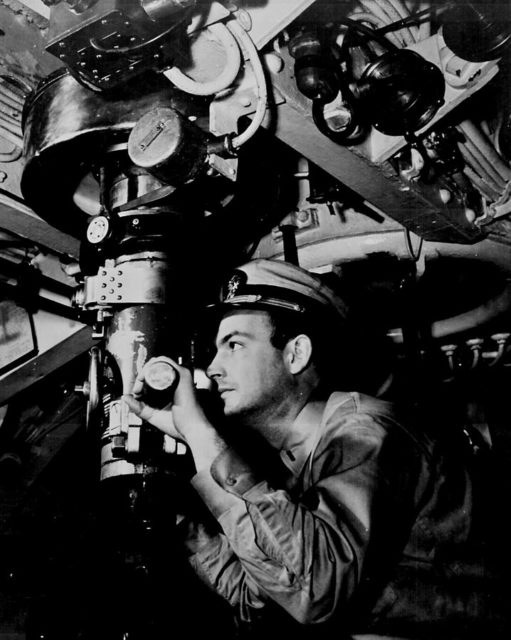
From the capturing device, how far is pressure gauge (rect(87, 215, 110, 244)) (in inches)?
94.3

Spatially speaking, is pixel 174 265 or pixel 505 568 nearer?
pixel 505 568

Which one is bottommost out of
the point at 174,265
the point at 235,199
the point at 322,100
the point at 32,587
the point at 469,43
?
the point at 32,587

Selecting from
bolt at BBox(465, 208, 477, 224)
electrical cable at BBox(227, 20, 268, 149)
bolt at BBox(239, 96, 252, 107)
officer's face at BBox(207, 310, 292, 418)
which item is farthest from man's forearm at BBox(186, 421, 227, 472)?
bolt at BBox(465, 208, 477, 224)

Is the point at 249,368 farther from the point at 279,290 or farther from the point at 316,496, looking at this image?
the point at 316,496

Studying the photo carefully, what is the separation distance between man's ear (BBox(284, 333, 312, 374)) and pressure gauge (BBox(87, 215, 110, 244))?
1.01 m

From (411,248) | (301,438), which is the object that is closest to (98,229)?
(301,438)

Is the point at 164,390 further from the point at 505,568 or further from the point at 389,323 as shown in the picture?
the point at 389,323

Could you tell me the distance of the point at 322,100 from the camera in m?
2.34

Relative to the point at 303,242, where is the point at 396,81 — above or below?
above

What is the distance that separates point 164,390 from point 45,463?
3524 millimetres

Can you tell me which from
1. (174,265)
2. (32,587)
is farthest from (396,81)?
(32,587)

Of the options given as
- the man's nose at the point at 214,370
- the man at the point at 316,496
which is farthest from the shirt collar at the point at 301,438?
the man's nose at the point at 214,370

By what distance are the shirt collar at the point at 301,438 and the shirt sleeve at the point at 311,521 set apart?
23.5 inches

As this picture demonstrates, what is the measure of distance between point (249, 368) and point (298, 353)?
0.27 metres
